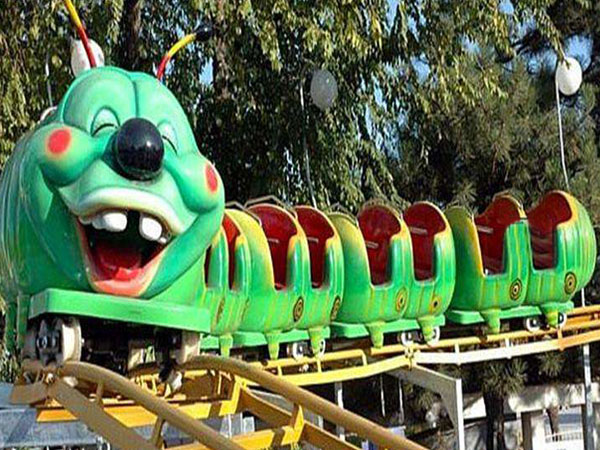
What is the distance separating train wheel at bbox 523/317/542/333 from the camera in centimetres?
876

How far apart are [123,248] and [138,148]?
0.57 m

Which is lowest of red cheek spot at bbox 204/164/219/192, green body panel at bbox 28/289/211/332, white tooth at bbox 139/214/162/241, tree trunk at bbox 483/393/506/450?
tree trunk at bbox 483/393/506/450

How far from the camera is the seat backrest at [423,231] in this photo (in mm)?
8258

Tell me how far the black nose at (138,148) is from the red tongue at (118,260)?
1.37ft

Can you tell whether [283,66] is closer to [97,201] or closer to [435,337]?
[435,337]

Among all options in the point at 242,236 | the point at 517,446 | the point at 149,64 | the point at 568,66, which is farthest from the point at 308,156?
the point at 517,446

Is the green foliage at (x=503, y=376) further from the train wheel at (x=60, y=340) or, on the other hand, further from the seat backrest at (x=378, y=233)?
the train wheel at (x=60, y=340)

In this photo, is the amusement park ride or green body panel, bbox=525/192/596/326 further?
green body panel, bbox=525/192/596/326

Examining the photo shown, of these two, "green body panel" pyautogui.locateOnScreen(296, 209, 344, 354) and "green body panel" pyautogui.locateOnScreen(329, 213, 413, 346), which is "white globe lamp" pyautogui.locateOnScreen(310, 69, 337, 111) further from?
"green body panel" pyautogui.locateOnScreen(296, 209, 344, 354)

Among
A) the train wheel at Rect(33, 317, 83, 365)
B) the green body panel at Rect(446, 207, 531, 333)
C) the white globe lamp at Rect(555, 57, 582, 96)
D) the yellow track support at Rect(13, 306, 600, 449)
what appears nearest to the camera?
the yellow track support at Rect(13, 306, 600, 449)

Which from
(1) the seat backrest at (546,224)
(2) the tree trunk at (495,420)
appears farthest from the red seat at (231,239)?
(2) the tree trunk at (495,420)

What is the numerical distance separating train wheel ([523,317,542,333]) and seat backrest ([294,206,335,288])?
83.6 inches

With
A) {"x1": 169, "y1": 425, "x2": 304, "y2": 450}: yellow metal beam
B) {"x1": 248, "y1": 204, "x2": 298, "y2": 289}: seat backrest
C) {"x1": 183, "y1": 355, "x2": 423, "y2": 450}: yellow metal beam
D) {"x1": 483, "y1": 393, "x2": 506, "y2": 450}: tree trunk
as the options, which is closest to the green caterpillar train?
{"x1": 248, "y1": 204, "x2": 298, "y2": 289}: seat backrest

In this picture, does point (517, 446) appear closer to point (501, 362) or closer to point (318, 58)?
point (501, 362)
